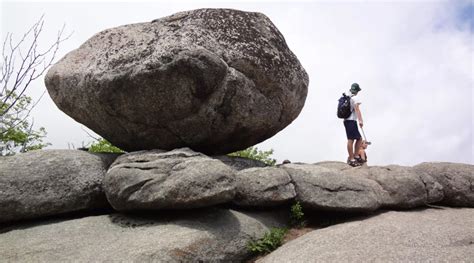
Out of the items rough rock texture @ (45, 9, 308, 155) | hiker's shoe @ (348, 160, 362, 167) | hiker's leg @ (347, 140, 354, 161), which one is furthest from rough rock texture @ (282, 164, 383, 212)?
hiker's leg @ (347, 140, 354, 161)

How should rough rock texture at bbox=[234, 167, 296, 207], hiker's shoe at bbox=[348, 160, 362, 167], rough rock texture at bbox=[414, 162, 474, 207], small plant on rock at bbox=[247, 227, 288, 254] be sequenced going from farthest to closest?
1. hiker's shoe at bbox=[348, 160, 362, 167]
2. rough rock texture at bbox=[414, 162, 474, 207]
3. rough rock texture at bbox=[234, 167, 296, 207]
4. small plant on rock at bbox=[247, 227, 288, 254]

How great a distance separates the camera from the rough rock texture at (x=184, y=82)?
980 centimetres

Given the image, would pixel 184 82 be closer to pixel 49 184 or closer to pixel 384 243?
pixel 49 184

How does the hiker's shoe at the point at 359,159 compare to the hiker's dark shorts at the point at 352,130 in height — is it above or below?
below

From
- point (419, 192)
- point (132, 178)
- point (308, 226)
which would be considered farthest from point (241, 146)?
point (419, 192)

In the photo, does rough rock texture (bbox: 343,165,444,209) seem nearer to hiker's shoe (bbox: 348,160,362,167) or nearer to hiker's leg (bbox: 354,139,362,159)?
hiker's shoe (bbox: 348,160,362,167)

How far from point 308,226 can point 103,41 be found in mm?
7090

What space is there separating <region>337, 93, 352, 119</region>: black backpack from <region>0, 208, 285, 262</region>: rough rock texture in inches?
233

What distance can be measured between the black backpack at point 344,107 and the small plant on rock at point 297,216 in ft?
17.1

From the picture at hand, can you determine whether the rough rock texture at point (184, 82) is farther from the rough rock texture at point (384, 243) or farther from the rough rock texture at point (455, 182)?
the rough rock texture at point (455, 182)

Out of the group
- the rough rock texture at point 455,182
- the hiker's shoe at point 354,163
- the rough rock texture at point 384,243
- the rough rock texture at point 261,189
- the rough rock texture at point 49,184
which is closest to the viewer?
the rough rock texture at point 384,243

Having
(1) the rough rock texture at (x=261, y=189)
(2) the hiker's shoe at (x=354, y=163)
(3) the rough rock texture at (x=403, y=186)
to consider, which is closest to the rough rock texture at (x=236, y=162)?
(1) the rough rock texture at (x=261, y=189)

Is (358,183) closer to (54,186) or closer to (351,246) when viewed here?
(351,246)

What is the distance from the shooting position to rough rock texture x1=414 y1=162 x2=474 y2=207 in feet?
39.5
